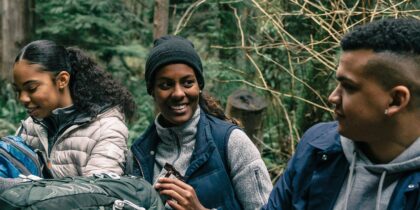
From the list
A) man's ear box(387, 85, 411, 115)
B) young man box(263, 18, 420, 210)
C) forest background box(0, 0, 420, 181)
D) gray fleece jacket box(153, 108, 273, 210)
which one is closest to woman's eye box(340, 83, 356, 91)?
young man box(263, 18, 420, 210)

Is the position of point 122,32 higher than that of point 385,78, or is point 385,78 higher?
point 385,78

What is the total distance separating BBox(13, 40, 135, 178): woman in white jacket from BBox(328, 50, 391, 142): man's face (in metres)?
1.40

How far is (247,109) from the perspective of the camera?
541 centimetres

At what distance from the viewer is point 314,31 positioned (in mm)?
6930

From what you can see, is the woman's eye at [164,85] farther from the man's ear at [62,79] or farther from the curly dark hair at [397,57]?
the curly dark hair at [397,57]

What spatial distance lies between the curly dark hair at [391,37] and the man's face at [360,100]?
0.11 feet

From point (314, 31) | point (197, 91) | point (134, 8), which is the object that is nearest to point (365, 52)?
point (197, 91)

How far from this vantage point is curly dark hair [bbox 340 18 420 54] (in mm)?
2270

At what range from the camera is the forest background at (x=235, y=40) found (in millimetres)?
6091

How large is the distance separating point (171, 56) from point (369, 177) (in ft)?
4.02

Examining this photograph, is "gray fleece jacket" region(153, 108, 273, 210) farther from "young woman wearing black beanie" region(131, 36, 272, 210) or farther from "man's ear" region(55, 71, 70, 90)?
"man's ear" region(55, 71, 70, 90)

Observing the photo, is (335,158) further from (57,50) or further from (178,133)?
(57,50)

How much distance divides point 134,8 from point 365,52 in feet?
32.5

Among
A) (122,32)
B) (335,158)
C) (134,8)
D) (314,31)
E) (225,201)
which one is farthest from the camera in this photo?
(134,8)
